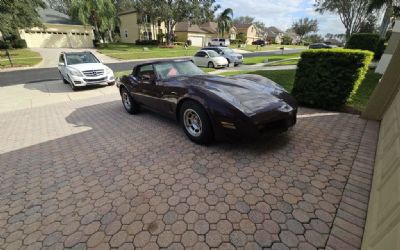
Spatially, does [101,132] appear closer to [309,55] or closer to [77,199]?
[77,199]

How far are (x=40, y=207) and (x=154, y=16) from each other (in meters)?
37.9

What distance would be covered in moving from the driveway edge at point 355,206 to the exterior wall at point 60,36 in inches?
1647

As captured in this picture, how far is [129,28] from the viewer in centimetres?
4450

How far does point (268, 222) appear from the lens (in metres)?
2.15

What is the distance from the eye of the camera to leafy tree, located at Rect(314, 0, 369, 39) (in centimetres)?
3064

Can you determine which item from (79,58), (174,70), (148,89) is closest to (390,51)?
(174,70)

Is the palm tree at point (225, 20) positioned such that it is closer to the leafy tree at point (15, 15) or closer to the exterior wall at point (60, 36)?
the exterior wall at point (60, 36)

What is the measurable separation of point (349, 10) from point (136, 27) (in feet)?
121

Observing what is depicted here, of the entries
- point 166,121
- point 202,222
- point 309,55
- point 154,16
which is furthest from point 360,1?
point 202,222

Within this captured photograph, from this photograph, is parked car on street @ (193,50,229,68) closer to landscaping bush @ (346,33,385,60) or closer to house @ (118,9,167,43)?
landscaping bush @ (346,33,385,60)

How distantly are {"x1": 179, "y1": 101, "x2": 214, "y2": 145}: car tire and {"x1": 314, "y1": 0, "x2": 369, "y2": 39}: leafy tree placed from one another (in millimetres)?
38139

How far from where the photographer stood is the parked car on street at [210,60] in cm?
1506

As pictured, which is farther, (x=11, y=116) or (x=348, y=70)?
(x=11, y=116)

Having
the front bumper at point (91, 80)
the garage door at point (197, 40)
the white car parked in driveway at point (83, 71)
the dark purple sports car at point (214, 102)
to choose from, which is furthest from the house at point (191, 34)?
the dark purple sports car at point (214, 102)
